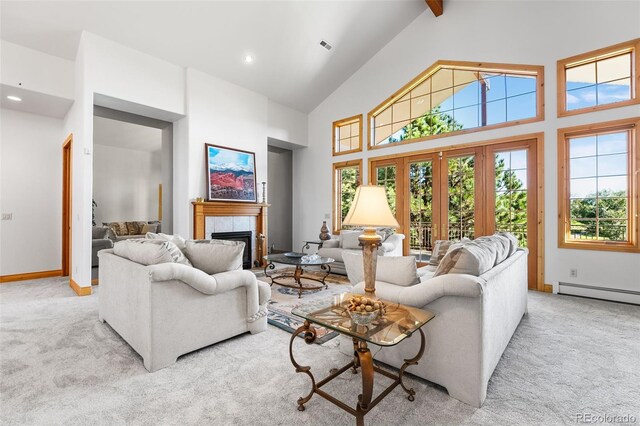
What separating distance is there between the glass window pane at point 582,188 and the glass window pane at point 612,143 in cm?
40

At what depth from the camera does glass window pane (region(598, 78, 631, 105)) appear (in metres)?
3.85

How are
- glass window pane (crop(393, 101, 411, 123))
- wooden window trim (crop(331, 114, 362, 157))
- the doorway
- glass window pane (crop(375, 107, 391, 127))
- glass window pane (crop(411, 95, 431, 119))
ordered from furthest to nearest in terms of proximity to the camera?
the doorway → wooden window trim (crop(331, 114, 362, 157)) → glass window pane (crop(375, 107, 391, 127)) → glass window pane (crop(393, 101, 411, 123)) → glass window pane (crop(411, 95, 431, 119))

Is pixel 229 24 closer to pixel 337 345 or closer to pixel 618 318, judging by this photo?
pixel 337 345

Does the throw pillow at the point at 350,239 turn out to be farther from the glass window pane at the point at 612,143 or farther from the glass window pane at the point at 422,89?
the glass window pane at the point at 612,143

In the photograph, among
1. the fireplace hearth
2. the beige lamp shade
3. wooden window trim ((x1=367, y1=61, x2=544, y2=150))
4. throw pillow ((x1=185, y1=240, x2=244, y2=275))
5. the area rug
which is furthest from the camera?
the fireplace hearth

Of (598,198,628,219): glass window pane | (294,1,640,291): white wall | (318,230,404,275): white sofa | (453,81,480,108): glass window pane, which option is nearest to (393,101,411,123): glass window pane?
(294,1,640,291): white wall

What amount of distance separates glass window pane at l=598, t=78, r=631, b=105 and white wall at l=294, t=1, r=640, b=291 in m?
0.18

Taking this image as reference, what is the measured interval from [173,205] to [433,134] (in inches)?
193

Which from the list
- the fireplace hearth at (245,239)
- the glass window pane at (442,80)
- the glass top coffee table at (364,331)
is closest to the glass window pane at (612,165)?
the glass window pane at (442,80)

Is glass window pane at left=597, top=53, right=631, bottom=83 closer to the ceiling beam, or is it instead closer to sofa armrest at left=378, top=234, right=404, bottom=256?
the ceiling beam

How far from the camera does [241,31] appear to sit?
4723 mm

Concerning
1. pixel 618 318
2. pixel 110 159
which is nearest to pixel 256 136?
pixel 110 159

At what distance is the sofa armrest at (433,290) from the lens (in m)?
1.67

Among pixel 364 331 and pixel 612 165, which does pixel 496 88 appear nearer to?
pixel 612 165
